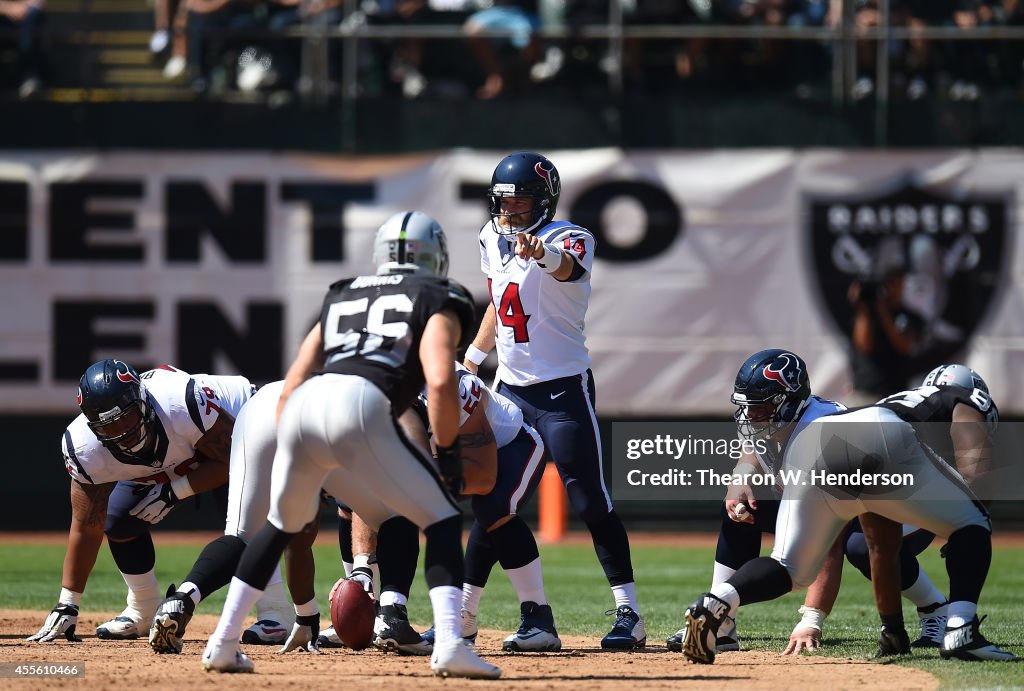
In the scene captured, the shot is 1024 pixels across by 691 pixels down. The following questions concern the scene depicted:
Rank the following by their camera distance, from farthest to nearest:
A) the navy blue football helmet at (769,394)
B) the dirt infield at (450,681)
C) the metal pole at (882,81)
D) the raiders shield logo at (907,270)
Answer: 1. the metal pole at (882,81)
2. the raiders shield logo at (907,270)
3. the navy blue football helmet at (769,394)
4. the dirt infield at (450,681)

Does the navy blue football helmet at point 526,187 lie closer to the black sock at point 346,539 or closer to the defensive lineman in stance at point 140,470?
the defensive lineman in stance at point 140,470

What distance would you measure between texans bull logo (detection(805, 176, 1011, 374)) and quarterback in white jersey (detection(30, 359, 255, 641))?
8941 millimetres

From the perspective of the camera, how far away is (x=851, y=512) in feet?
22.3

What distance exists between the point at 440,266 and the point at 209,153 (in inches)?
387

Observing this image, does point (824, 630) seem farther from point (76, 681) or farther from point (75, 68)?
point (75, 68)

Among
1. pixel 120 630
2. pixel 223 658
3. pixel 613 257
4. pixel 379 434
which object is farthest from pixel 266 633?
pixel 613 257

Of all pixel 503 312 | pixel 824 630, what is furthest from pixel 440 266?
pixel 824 630

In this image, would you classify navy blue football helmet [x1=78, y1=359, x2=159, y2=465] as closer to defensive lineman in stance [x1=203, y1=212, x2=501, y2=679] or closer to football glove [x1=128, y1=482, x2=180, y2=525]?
football glove [x1=128, y1=482, x2=180, y2=525]

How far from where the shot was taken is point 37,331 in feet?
51.2

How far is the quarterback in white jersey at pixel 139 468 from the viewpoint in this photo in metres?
7.51

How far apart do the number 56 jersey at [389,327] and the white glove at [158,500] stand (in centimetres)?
178

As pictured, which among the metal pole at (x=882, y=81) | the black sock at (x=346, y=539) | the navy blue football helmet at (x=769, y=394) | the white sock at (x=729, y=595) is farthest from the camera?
the metal pole at (x=882, y=81)

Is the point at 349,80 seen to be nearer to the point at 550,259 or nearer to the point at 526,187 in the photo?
the point at 526,187

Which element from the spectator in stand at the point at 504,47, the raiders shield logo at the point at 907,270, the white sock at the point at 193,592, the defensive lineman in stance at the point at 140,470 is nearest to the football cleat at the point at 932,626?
the defensive lineman in stance at the point at 140,470
